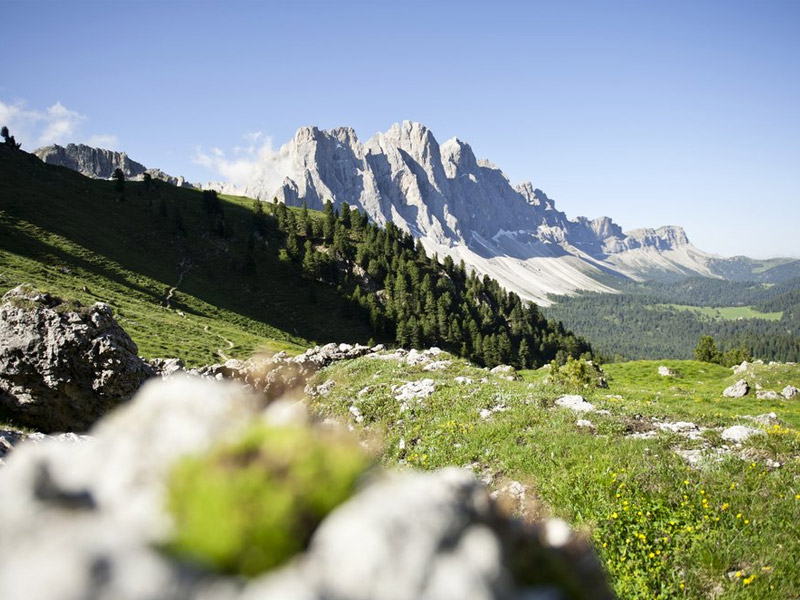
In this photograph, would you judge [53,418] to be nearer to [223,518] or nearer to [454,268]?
[223,518]

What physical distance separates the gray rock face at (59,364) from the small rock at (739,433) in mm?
23561

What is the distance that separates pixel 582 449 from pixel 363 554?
10408 millimetres

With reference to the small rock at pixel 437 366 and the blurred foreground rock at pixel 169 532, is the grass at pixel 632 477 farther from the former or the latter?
the small rock at pixel 437 366

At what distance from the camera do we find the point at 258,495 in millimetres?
2516

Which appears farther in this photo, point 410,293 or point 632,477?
point 410,293

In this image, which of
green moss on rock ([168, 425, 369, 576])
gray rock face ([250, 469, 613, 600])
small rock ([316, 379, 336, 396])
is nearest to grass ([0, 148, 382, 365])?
small rock ([316, 379, 336, 396])

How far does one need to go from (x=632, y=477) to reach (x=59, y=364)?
22094 mm

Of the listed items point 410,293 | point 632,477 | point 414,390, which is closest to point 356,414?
point 414,390

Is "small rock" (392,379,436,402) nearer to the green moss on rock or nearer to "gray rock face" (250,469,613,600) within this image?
"gray rock face" (250,469,613,600)

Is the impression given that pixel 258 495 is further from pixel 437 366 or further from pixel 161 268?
pixel 161 268

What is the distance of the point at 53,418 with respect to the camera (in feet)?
57.9

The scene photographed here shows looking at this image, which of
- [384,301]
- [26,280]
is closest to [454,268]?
[384,301]

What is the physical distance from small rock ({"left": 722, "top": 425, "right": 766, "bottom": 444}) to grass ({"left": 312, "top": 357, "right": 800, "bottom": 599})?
35 cm

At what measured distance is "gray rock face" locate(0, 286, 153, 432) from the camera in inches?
678
